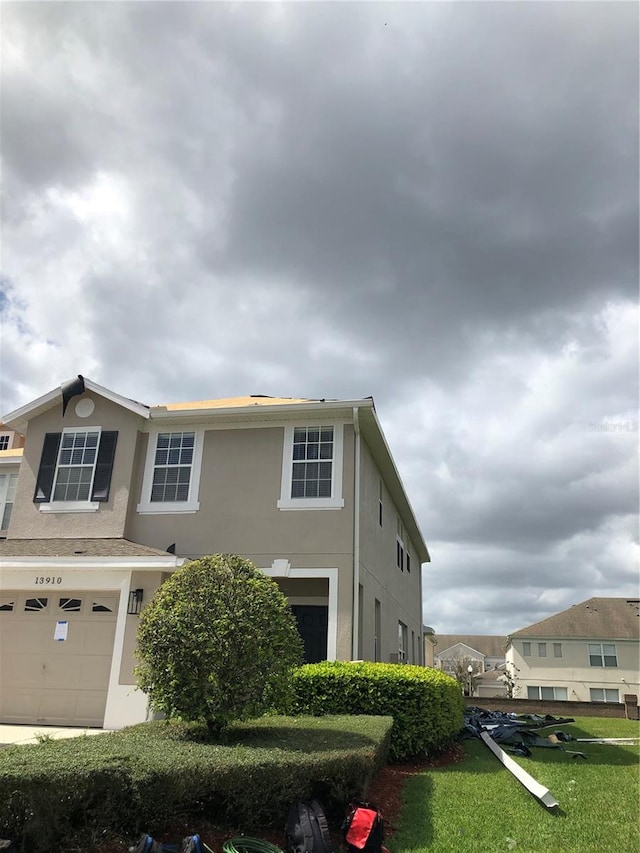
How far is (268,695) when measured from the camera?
743 centimetres

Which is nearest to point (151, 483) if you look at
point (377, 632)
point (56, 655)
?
point (56, 655)

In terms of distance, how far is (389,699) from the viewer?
32.8 ft

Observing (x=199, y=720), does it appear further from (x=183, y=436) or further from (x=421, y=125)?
(x=421, y=125)

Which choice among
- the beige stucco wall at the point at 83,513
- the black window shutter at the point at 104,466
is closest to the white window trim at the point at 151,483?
the beige stucco wall at the point at 83,513

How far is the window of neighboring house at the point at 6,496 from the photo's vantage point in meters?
15.8

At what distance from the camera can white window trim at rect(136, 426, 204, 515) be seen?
44.5 ft

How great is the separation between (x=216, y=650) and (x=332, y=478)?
6.16 metres

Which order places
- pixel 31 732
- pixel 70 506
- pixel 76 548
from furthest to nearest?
1. pixel 70 506
2. pixel 76 548
3. pixel 31 732

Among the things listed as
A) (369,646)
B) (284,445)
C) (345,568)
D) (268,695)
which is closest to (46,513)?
(284,445)

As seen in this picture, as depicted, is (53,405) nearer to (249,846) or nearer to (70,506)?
(70,506)

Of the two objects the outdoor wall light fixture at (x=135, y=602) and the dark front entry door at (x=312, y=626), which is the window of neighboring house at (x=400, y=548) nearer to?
the dark front entry door at (x=312, y=626)

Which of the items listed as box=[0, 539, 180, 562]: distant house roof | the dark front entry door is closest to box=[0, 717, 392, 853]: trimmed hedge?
box=[0, 539, 180, 562]: distant house roof

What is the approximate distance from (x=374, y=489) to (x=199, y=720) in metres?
8.73

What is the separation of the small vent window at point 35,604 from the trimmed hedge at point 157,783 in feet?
21.7
